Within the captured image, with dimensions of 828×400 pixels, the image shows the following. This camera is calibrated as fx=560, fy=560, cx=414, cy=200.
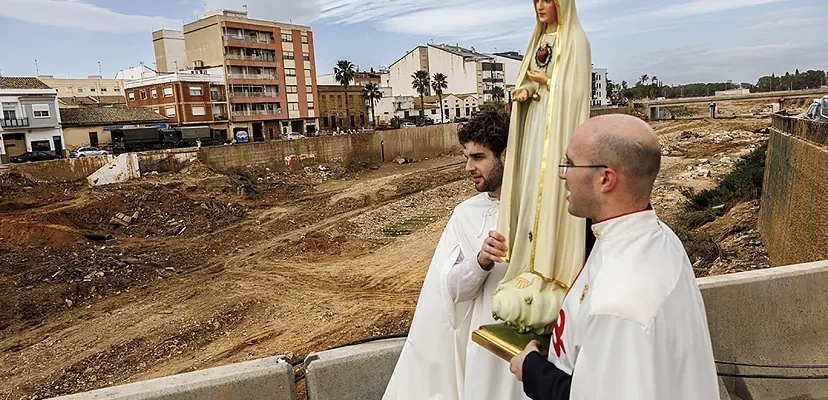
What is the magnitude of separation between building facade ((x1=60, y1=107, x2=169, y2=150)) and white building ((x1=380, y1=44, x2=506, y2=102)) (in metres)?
41.4

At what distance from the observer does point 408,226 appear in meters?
21.3

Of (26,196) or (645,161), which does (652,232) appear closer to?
(645,161)

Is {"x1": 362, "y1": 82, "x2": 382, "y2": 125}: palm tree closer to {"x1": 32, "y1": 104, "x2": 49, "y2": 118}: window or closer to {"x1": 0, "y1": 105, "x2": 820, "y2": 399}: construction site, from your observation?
{"x1": 32, "y1": 104, "x2": 49, "y2": 118}: window

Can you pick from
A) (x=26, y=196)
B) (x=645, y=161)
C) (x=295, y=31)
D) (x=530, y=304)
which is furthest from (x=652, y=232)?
(x=295, y=31)

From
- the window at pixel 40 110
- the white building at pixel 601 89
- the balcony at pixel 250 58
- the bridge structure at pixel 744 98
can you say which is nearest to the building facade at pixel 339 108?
the balcony at pixel 250 58

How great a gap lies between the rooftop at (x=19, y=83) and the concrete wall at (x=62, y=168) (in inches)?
619

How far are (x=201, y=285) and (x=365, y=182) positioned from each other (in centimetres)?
1721

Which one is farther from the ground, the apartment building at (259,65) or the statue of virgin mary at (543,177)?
the apartment building at (259,65)

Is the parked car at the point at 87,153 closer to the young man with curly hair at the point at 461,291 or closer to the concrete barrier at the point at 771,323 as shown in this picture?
the young man with curly hair at the point at 461,291

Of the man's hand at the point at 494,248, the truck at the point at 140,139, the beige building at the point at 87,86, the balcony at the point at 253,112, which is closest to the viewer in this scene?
the man's hand at the point at 494,248

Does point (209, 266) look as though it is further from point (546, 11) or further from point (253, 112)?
point (253, 112)

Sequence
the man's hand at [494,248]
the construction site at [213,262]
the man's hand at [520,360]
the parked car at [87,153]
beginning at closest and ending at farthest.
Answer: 1. the man's hand at [520,360]
2. the man's hand at [494,248]
3. the construction site at [213,262]
4. the parked car at [87,153]

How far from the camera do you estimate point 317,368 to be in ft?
10.3

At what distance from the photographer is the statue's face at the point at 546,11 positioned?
2270 mm
